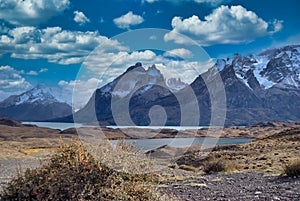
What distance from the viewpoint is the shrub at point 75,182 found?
8883 mm

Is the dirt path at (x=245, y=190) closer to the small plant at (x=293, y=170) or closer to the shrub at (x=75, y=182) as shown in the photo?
the small plant at (x=293, y=170)

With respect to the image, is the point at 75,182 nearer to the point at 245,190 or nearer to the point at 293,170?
the point at 245,190

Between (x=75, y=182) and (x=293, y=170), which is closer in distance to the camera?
(x=75, y=182)

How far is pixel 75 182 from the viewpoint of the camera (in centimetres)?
901

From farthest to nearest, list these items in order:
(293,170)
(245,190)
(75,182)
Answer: (293,170) → (245,190) → (75,182)

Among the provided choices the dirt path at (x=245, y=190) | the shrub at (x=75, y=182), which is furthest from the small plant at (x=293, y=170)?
the shrub at (x=75, y=182)

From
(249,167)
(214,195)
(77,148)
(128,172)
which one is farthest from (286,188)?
(249,167)

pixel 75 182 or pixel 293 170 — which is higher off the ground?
pixel 75 182

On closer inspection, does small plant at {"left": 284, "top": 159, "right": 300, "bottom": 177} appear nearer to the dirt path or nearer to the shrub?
the dirt path

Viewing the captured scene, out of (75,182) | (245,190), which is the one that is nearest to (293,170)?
(245,190)

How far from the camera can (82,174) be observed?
909 centimetres

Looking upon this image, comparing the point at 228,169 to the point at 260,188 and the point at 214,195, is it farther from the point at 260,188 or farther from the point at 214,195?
the point at 214,195

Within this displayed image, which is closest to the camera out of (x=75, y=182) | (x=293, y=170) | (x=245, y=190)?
(x=75, y=182)

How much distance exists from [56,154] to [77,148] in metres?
0.58
